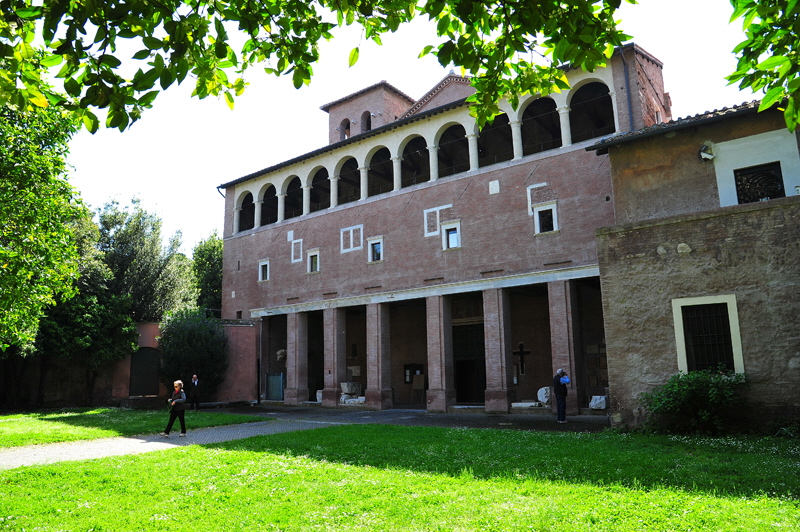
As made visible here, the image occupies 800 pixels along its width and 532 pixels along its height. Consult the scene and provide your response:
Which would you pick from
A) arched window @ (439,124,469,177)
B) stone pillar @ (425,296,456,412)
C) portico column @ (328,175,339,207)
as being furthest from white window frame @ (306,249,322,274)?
arched window @ (439,124,469,177)

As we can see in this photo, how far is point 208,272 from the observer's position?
4891cm

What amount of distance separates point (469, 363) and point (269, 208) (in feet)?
50.1

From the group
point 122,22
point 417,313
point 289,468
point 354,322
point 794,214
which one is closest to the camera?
point 122,22

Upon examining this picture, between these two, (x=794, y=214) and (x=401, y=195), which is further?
(x=401, y=195)

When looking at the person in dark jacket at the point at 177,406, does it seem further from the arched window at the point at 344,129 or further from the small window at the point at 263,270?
the arched window at the point at 344,129

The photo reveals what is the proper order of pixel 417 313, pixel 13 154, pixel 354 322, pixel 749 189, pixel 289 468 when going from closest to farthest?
pixel 289 468 < pixel 13 154 < pixel 749 189 < pixel 417 313 < pixel 354 322

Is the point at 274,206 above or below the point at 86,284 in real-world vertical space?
Answer: above

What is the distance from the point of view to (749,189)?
15.6 m

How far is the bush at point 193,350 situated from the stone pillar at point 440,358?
11.6m

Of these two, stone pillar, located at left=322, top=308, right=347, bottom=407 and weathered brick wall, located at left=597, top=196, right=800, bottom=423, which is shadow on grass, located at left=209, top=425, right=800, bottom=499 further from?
stone pillar, located at left=322, top=308, right=347, bottom=407

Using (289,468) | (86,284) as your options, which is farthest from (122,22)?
(86,284)

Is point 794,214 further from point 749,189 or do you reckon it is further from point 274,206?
point 274,206

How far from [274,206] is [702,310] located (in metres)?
26.8

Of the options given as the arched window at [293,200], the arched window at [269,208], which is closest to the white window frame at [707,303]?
the arched window at [293,200]
